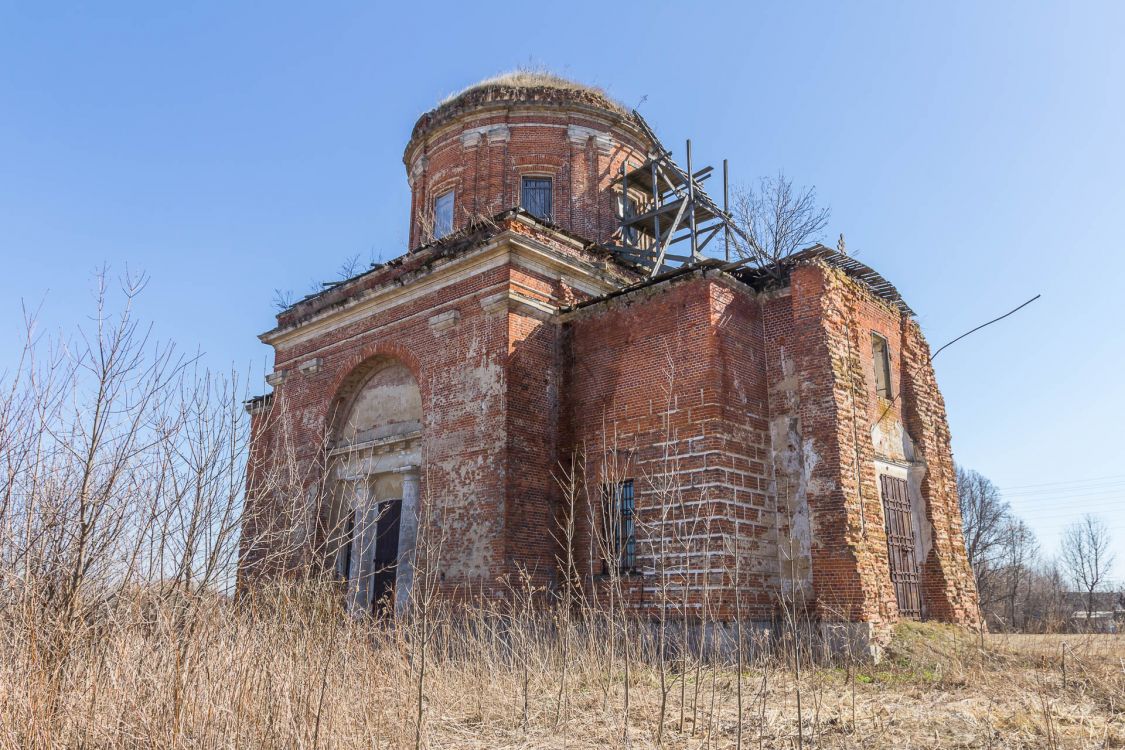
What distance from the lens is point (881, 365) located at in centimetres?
1384

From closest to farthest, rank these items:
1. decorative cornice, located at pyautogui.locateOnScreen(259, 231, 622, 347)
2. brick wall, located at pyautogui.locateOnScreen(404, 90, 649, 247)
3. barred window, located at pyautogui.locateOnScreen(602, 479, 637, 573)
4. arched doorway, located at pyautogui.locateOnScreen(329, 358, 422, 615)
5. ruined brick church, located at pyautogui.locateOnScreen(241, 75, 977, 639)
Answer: ruined brick church, located at pyautogui.locateOnScreen(241, 75, 977, 639)
barred window, located at pyautogui.locateOnScreen(602, 479, 637, 573)
decorative cornice, located at pyautogui.locateOnScreen(259, 231, 622, 347)
arched doorway, located at pyautogui.locateOnScreen(329, 358, 422, 615)
brick wall, located at pyautogui.locateOnScreen(404, 90, 649, 247)

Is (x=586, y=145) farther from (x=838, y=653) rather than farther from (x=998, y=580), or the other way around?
(x=998, y=580)

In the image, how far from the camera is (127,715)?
5148mm

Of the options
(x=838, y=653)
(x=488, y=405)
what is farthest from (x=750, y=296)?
(x=838, y=653)

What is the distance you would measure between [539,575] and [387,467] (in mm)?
4262

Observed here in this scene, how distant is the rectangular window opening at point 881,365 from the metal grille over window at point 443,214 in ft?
36.6

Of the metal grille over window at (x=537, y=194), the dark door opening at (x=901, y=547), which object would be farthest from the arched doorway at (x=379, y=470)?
the dark door opening at (x=901, y=547)

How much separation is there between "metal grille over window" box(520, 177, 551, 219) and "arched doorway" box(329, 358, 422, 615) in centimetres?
623

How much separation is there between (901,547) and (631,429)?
4942 millimetres

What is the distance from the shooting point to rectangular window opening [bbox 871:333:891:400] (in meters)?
13.7

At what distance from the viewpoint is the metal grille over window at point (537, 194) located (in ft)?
64.6

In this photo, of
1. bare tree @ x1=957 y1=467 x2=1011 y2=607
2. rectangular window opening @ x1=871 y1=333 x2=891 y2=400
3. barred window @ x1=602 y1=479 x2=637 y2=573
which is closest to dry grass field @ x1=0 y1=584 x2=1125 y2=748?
barred window @ x1=602 y1=479 x2=637 y2=573

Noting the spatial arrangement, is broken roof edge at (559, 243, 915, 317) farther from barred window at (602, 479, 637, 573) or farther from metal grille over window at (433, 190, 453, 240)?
metal grille over window at (433, 190, 453, 240)

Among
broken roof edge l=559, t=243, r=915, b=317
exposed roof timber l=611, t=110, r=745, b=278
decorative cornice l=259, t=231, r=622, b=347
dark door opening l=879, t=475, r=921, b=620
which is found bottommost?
dark door opening l=879, t=475, r=921, b=620
